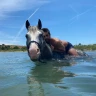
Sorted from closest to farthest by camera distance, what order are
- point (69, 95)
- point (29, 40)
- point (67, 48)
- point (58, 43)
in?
point (69, 95)
point (29, 40)
point (58, 43)
point (67, 48)

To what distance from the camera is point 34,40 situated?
8422 mm

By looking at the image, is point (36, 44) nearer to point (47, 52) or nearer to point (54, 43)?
point (47, 52)

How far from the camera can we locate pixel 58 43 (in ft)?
37.1

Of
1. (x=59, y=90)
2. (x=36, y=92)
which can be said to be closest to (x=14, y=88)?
(x=36, y=92)

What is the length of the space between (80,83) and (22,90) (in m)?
1.17

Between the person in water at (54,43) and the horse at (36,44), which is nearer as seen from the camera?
the horse at (36,44)

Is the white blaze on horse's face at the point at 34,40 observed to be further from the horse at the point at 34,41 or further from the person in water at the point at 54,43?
the person in water at the point at 54,43

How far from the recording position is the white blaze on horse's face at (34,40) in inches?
308

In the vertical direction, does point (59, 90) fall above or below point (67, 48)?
below

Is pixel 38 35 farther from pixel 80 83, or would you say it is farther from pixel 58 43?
pixel 80 83

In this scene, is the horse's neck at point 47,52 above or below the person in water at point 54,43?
below

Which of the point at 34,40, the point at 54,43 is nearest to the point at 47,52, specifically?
the point at 54,43

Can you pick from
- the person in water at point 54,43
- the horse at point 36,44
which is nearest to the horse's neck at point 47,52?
the horse at point 36,44

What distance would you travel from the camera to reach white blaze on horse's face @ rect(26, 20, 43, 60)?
25.7ft
